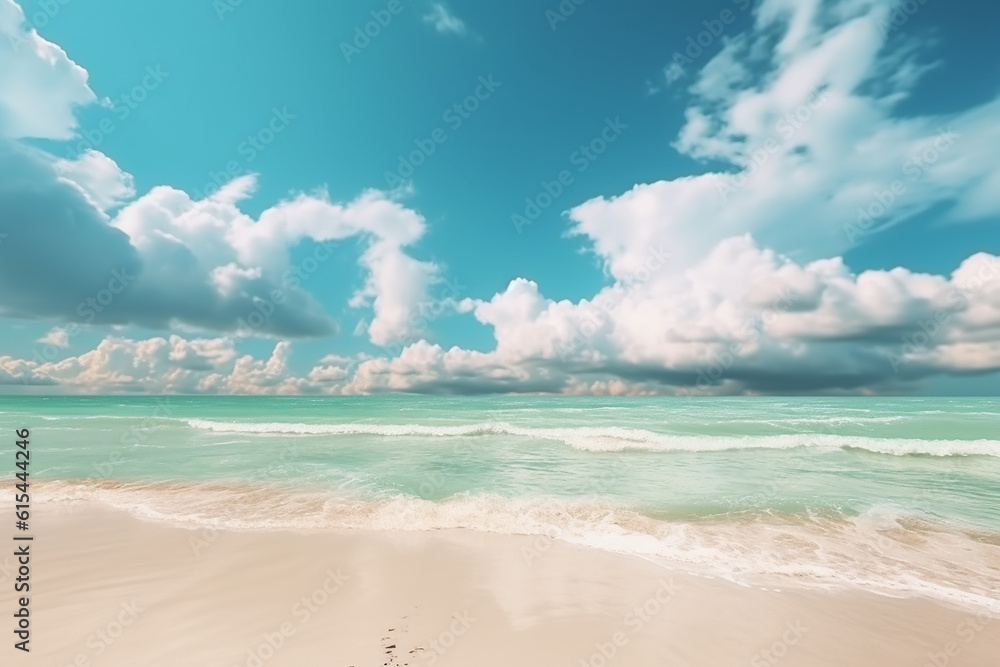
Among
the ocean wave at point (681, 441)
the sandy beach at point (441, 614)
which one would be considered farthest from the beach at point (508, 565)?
the ocean wave at point (681, 441)

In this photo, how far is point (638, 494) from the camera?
11578mm

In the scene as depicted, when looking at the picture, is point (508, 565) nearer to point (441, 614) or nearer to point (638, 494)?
point (441, 614)

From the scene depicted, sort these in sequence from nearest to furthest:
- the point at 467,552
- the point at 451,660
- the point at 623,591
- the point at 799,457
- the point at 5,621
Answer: the point at 451,660 → the point at 5,621 → the point at 623,591 → the point at 467,552 → the point at 799,457

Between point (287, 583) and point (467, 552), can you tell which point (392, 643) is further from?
point (467, 552)

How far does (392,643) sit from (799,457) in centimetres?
1948

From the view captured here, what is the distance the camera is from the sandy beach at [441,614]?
14.8 ft

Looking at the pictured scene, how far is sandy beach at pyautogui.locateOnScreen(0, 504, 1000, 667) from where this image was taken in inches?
178

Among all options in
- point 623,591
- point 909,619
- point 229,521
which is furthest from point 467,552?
point 909,619

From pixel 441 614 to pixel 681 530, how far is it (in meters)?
5.69

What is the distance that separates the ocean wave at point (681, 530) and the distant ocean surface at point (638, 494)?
0.05 m

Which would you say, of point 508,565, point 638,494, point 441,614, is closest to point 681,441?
point 638,494

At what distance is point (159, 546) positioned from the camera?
7.67 metres

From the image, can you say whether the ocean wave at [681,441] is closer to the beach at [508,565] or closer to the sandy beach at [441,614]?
the beach at [508,565]

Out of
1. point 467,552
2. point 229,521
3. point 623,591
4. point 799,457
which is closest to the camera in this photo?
point 623,591
